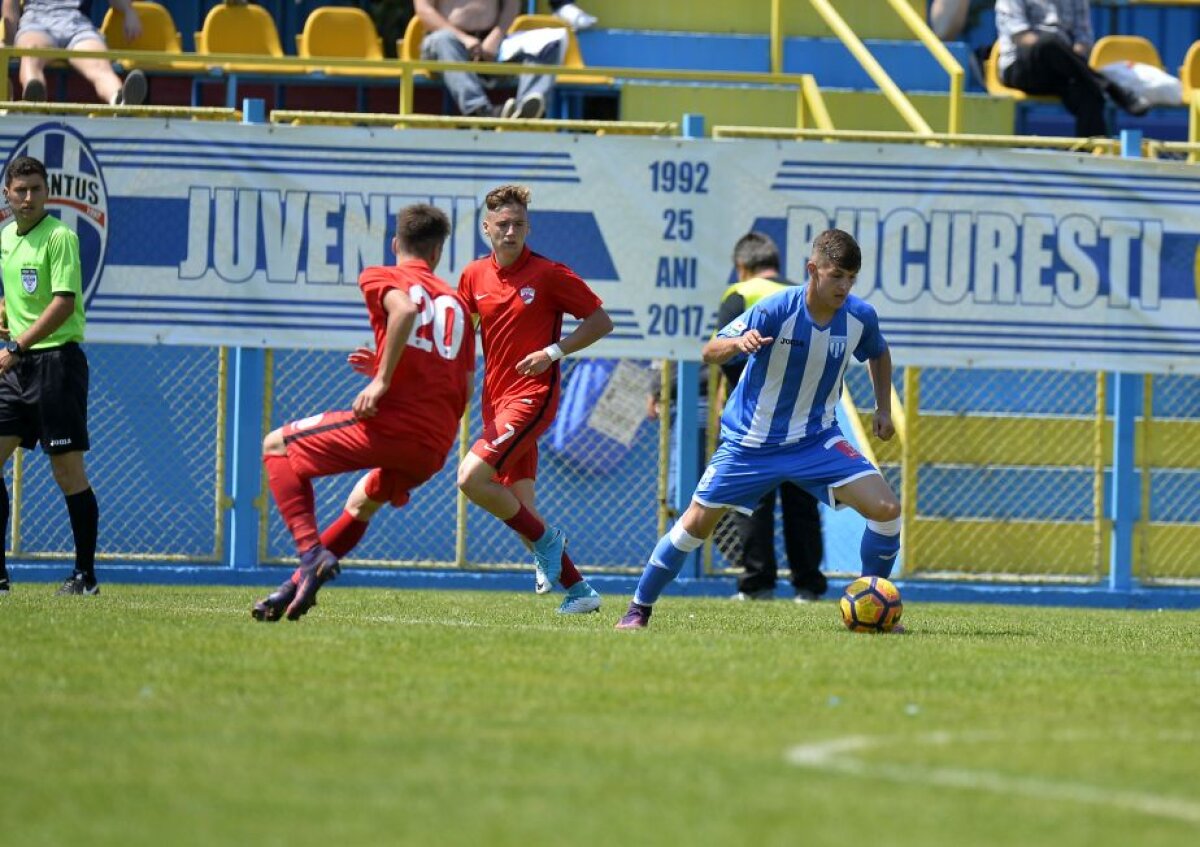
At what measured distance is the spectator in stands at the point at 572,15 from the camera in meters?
17.7

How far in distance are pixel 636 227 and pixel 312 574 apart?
17.4 ft

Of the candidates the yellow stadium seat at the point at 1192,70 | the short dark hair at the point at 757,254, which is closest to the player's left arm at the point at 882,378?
the short dark hair at the point at 757,254

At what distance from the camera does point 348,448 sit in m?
8.94

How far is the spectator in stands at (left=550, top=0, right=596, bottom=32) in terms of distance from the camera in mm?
17703

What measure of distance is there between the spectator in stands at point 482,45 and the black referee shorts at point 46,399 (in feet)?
16.9

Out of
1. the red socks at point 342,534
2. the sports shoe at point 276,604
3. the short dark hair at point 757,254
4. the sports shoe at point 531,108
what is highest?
the sports shoe at point 531,108

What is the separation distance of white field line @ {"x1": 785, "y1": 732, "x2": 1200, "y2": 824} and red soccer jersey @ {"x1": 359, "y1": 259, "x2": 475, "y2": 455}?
137 inches

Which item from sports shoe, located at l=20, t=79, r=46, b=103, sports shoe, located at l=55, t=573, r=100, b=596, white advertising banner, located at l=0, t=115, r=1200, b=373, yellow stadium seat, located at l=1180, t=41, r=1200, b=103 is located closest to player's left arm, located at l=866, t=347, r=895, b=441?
white advertising banner, located at l=0, t=115, r=1200, b=373

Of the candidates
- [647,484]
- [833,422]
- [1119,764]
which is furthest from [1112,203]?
[1119,764]

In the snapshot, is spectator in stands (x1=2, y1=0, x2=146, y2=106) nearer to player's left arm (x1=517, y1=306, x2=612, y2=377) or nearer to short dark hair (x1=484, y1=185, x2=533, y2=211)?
short dark hair (x1=484, y1=185, x2=533, y2=211)

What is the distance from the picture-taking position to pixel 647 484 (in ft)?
47.6

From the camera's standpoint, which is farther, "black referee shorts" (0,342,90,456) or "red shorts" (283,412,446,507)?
"black referee shorts" (0,342,90,456)

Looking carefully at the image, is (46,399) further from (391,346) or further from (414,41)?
(414,41)

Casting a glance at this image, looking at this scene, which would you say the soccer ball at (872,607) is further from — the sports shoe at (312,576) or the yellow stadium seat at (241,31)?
the yellow stadium seat at (241,31)
